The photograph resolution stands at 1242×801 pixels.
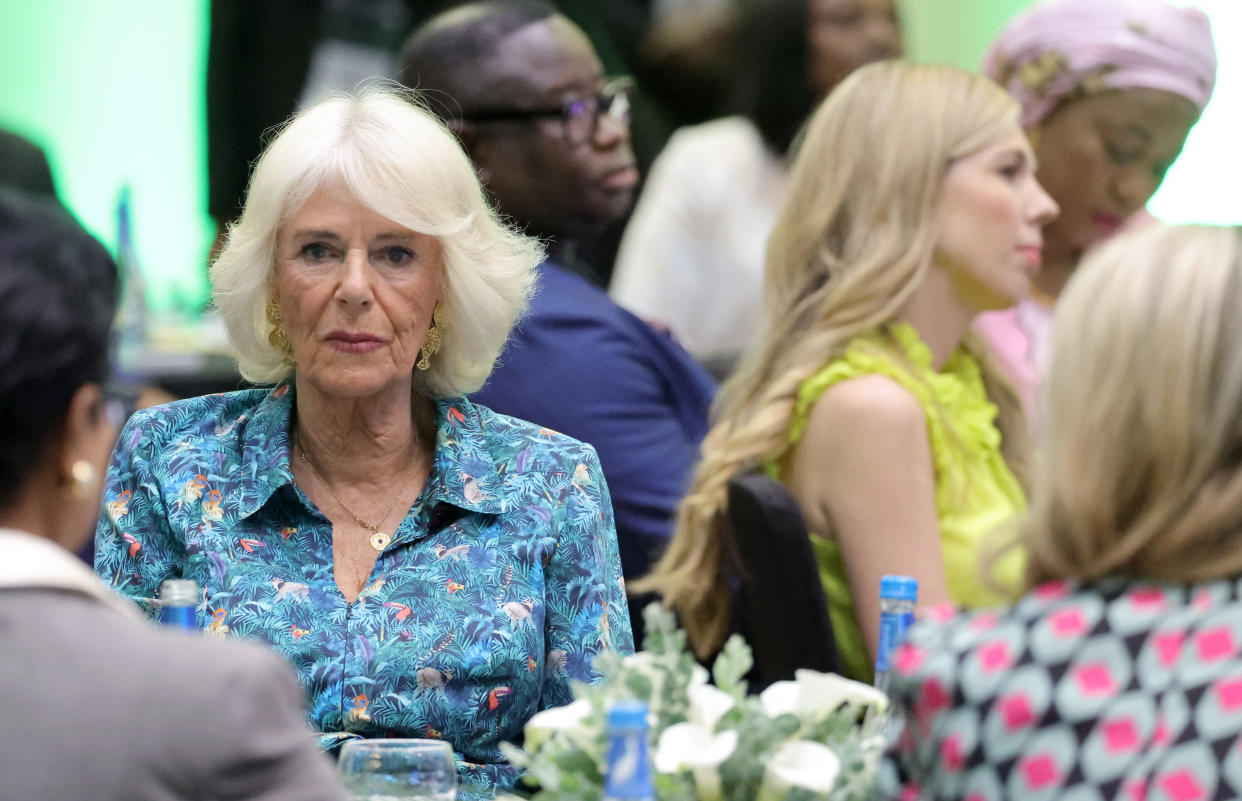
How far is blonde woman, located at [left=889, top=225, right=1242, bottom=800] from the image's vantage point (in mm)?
1497

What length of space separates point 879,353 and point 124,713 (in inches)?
70.3

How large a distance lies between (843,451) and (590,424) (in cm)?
62

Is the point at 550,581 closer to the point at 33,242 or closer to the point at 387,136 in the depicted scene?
the point at 387,136

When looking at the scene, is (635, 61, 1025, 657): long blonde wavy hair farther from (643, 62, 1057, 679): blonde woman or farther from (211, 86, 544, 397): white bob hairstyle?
(211, 86, 544, 397): white bob hairstyle

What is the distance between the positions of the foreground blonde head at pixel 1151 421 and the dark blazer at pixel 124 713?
0.75 m

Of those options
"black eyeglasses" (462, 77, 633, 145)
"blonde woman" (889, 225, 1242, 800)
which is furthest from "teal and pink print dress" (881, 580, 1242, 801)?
"black eyeglasses" (462, 77, 633, 145)

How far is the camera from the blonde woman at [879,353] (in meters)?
2.76

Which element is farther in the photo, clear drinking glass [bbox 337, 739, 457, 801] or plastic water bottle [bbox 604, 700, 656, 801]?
clear drinking glass [bbox 337, 739, 457, 801]

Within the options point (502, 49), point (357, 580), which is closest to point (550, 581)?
point (357, 580)

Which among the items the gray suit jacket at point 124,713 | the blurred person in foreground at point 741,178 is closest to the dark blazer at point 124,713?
the gray suit jacket at point 124,713

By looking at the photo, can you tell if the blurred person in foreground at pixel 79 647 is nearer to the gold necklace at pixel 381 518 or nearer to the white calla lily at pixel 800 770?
the white calla lily at pixel 800 770

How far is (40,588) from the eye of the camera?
141 centimetres

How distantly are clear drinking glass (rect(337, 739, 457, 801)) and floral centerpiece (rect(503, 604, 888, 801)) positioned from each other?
6.2 inches

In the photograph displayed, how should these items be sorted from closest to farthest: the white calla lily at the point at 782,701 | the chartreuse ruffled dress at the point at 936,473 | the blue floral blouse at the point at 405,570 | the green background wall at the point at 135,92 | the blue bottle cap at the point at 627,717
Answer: the blue bottle cap at the point at 627,717 < the white calla lily at the point at 782,701 < the blue floral blouse at the point at 405,570 < the chartreuse ruffled dress at the point at 936,473 < the green background wall at the point at 135,92
